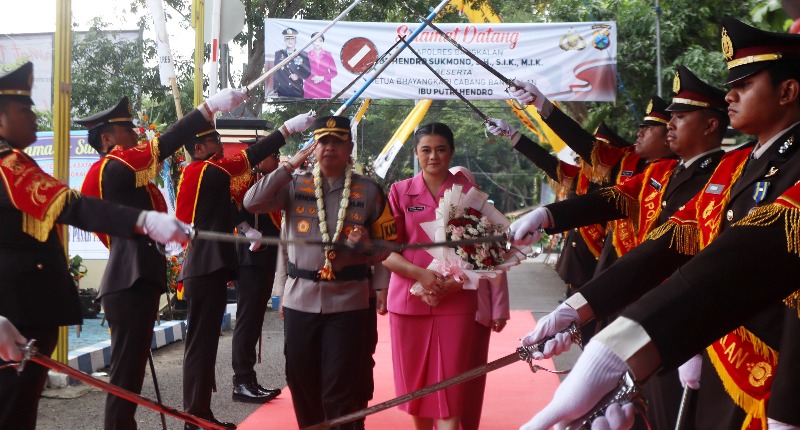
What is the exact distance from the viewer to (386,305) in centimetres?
527

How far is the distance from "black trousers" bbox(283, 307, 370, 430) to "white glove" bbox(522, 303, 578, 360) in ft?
6.30

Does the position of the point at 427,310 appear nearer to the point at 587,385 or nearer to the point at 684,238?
the point at 684,238

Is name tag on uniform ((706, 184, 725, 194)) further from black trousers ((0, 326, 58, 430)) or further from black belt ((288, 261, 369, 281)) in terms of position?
black trousers ((0, 326, 58, 430))

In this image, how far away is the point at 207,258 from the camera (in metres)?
5.66

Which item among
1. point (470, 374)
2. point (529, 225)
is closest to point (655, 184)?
point (529, 225)

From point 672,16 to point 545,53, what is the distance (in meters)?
3.19

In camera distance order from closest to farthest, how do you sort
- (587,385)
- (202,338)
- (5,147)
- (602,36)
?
1. (587,385)
2. (5,147)
3. (202,338)
4. (602,36)

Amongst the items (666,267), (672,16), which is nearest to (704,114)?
(666,267)

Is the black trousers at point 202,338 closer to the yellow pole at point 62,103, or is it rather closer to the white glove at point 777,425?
the yellow pole at point 62,103

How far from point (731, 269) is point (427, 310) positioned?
3362 millimetres

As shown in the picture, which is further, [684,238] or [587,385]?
[684,238]

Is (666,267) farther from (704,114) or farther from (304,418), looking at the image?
(304,418)

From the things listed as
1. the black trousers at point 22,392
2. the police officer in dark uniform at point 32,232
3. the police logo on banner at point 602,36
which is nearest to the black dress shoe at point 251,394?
the police officer in dark uniform at point 32,232

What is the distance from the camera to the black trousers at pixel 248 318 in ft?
21.9
